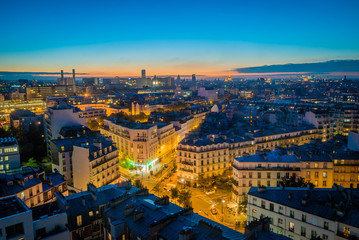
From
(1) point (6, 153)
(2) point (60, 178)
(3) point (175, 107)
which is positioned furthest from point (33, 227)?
(3) point (175, 107)

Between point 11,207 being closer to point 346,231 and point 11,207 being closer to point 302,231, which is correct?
point 302,231

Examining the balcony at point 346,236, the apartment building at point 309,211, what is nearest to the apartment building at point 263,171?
the apartment building at point 309,211

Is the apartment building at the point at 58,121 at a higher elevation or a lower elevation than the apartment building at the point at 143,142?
higher

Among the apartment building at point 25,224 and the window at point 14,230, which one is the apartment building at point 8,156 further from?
the window at point 14,230

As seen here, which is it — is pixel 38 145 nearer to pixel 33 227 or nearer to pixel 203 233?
pixel 33 227

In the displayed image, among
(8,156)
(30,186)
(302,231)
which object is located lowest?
(302,231)

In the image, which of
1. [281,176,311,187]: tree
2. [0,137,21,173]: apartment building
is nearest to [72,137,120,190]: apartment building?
[0,137,21,173]: apartment building

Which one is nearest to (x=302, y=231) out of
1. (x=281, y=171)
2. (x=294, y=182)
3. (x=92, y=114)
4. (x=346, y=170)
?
(x=294, y=182)
